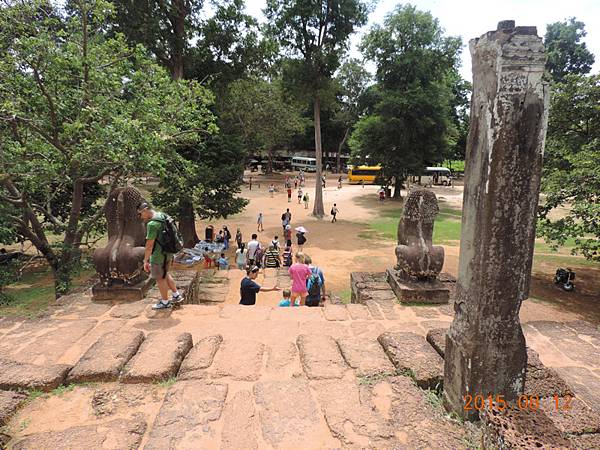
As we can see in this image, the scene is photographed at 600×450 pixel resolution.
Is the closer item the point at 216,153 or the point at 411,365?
the point at 411,365

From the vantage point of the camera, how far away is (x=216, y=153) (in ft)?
40.0

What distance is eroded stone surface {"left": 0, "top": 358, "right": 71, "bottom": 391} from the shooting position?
2.48 m

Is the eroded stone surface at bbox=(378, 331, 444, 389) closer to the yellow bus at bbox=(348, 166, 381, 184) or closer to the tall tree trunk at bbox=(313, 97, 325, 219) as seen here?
the tall tree trunk at bbox=(313, 97, 325, 219)

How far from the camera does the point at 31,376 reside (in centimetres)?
255

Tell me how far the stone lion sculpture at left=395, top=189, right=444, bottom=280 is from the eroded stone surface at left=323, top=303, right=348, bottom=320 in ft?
3.49

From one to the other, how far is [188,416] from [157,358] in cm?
73

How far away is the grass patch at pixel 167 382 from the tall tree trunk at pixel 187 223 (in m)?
9.88

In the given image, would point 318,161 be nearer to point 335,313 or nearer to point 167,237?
point 335,313

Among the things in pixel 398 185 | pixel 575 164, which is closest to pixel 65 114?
pixel 575 164

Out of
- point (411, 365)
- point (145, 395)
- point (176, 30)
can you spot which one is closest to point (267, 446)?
point (145, 395)

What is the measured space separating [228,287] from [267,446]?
224 inches

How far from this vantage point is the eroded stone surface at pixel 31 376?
8.14 ft

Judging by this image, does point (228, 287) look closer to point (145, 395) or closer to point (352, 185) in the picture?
point (145, 395)

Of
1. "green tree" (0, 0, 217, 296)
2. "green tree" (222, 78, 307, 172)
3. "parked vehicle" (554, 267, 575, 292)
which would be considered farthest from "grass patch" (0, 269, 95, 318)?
"green tree" (222, 78, 307, 172)
